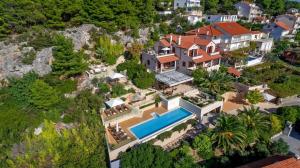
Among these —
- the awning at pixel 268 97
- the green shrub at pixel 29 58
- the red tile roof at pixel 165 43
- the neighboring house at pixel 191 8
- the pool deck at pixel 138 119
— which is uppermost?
the neighboring house at pixel 191 8

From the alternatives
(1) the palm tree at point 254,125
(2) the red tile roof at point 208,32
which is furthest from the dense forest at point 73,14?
(1) the palm tree at point 254,125

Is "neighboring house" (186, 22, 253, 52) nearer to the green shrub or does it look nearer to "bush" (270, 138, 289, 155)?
"bush" (270, 138, 289, 155)

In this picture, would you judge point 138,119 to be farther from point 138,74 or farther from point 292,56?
point 292,56

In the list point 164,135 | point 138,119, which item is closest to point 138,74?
point 138,119

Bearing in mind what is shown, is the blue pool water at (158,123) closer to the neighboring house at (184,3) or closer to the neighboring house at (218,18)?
the neighboring house at (218,18)

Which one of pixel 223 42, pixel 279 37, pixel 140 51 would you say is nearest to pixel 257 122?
pixel 140 51

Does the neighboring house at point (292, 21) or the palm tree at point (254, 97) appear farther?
the neighboring house at point (292, 21)
